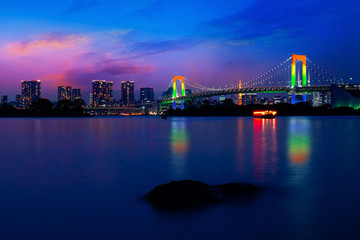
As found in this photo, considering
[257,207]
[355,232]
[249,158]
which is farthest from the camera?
A: [249,158]

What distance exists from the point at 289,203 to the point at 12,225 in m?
4.22

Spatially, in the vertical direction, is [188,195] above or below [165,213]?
above

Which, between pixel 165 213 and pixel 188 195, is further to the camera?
pixel 188 195

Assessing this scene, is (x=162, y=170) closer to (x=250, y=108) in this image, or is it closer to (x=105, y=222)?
(x=105, y=222)

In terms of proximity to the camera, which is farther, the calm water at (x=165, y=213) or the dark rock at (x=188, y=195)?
the dark rock at (x=188, y=195)

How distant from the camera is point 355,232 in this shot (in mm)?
4398

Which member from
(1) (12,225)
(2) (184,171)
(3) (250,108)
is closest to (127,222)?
(1) (12,225)

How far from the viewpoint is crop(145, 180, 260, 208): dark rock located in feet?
18.4

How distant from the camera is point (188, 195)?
18.7ft

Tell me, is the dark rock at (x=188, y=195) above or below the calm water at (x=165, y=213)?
above

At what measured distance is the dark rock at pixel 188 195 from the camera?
5598 mm

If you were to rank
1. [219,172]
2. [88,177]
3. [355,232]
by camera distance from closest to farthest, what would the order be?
[355,232] → [88,177] → [219,172]

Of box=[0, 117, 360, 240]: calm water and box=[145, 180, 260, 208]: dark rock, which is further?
box=[145, 180, 260, 208]: dark rock

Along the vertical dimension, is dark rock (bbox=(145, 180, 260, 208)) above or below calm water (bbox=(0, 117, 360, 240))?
above
